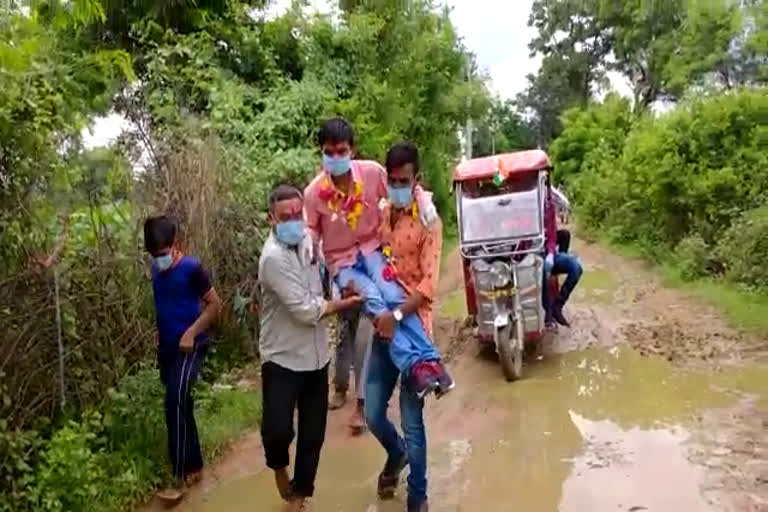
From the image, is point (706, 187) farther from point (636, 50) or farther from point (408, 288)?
point (636, 50)

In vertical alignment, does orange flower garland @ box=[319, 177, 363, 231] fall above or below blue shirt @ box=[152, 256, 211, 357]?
above

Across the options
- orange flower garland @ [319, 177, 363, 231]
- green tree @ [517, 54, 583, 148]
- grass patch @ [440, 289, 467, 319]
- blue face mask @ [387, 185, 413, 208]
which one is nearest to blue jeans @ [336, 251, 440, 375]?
blue face mask @ [387, 185, 413, 208]

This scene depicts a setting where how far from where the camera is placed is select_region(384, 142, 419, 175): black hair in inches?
181

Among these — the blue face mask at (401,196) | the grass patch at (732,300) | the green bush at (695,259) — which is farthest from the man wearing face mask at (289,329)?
the green bush at (695,259)

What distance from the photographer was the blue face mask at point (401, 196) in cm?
461

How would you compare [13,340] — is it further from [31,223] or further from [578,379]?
[578,379]

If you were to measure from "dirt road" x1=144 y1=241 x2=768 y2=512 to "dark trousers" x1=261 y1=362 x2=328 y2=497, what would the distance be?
0.51 meters

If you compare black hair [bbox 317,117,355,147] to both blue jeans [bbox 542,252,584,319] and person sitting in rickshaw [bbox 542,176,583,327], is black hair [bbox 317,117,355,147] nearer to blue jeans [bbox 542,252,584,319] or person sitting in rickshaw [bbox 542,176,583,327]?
person sitting in rickshaw [bbox 542,176,583,327]

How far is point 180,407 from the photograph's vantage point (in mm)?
5184

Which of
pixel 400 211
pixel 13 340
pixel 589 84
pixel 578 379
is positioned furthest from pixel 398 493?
pixel 589 84

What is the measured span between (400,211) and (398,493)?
167 centimetres

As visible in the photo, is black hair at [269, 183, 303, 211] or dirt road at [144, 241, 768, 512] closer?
black hair at [269, 183, 303, 211]

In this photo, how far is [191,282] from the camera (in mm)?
5129

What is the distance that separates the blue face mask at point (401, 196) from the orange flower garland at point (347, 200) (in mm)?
741
